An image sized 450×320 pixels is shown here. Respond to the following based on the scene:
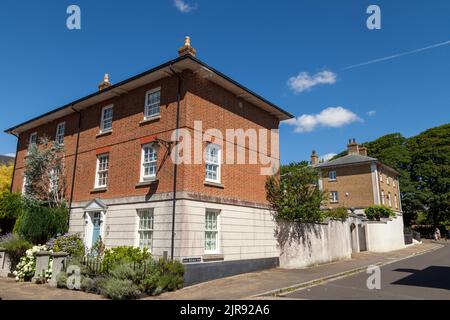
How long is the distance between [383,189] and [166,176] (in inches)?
1200

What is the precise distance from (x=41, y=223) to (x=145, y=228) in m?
5.95

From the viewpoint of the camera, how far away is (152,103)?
15.7m

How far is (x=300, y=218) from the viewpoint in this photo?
17922 mm

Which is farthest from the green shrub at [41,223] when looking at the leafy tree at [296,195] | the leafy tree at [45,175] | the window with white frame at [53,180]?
the leafy tree at [296,195]

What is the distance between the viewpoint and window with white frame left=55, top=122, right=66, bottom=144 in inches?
810

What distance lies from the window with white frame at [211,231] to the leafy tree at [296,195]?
4232mm

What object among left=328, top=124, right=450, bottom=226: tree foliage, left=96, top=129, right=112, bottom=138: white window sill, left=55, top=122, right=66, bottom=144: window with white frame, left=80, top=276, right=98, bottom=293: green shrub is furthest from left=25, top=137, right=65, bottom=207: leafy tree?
left=328, top=124, right=450, bottom=226: tree foliage

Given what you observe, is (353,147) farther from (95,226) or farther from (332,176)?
(95,226)

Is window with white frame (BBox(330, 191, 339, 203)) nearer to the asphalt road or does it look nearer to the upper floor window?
the asphalt road

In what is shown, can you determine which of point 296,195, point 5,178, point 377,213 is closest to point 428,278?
point 296,195

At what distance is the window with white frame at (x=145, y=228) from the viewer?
14038 millimetres

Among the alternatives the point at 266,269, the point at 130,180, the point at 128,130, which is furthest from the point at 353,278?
the point at 128,130
